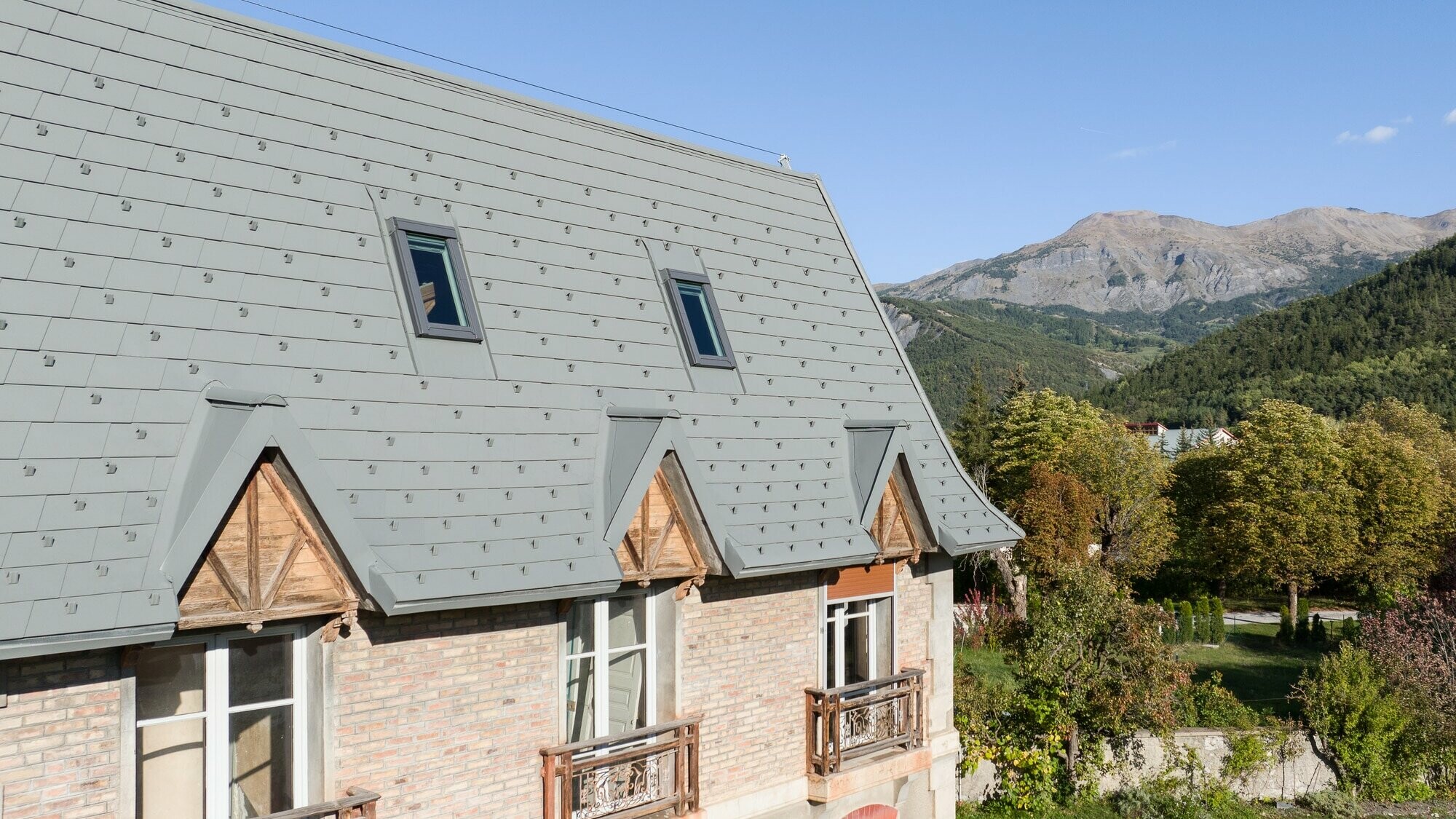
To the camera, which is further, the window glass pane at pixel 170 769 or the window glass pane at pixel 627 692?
the window glass pane at pixel 627 692

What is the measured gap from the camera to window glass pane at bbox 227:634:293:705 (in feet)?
27.0

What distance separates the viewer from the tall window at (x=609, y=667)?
10.5 meters

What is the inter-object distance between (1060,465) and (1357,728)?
33080 mm

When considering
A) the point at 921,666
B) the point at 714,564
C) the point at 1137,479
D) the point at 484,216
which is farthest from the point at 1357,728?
the point at 1137,479

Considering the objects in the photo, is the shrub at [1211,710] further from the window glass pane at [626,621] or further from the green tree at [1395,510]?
the green tree at [1395,510]

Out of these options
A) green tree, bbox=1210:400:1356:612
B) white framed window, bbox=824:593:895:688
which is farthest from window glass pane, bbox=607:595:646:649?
green tree, bbox=1210:400:1356:612

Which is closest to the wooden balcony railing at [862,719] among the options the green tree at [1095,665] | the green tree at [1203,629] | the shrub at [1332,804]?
the green tree at [1095,665]

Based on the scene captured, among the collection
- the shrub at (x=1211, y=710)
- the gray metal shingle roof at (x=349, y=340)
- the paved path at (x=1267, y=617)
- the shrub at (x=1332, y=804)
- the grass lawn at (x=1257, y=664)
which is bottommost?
the paved path at (x=1267, y=617)

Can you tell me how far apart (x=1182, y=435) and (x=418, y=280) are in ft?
337

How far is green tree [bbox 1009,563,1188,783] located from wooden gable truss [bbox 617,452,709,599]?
10.3m

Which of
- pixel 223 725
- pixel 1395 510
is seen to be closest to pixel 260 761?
pixel 223 725

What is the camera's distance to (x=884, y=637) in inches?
546

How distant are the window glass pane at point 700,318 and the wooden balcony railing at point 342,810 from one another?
5.87 meters

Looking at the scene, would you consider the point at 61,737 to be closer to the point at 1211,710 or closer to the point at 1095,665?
the point at 1095,665
